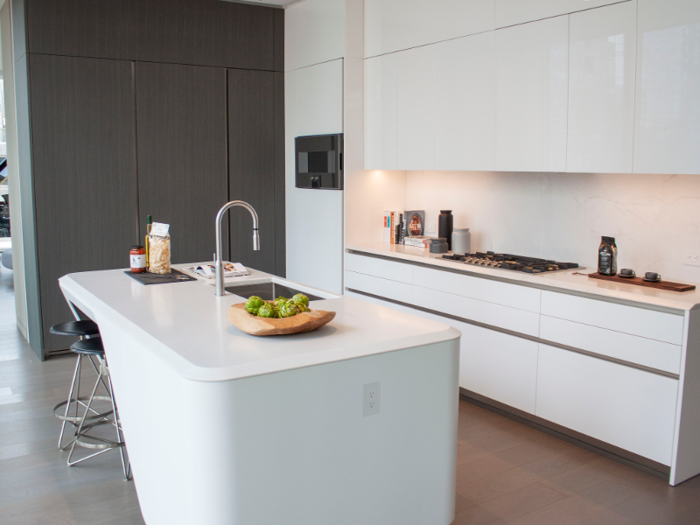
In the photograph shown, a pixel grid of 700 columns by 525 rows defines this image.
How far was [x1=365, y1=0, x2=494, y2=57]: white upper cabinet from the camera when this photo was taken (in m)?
4.00

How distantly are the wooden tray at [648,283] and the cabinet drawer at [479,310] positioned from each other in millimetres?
409

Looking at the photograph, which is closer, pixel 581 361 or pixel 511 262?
pixel 581 361

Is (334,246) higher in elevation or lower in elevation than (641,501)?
higher

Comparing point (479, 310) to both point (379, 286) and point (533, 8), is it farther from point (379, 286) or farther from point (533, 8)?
point (533, 8)

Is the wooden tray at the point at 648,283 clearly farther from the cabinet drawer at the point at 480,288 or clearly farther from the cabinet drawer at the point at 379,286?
the cabinet drawer at the point at 379,286

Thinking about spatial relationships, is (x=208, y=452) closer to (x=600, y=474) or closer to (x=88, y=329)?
(x=88, y=329)

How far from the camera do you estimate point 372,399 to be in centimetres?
224

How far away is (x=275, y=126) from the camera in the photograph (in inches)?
224

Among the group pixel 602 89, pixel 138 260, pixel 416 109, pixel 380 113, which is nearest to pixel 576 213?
pixel 602 89

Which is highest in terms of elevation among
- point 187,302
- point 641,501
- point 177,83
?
point 177,83

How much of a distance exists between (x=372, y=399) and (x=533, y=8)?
253cm

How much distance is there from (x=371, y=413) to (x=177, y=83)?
12.7 ft

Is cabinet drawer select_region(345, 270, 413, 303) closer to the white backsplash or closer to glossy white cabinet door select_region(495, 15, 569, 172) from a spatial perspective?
the white backsplash

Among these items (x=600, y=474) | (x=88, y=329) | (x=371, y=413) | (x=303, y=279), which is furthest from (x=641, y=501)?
(x=303, y=279)
